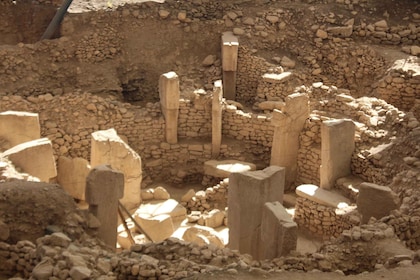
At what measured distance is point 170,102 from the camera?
1398 cm

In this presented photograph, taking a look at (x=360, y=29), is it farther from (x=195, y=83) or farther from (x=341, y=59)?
(x=195, y=83)

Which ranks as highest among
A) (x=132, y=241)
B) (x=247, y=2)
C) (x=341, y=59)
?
(x=247, y=2)

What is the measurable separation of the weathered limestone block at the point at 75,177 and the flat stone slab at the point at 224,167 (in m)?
2.91

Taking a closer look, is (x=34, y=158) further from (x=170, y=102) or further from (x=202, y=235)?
(x=170, y=102)

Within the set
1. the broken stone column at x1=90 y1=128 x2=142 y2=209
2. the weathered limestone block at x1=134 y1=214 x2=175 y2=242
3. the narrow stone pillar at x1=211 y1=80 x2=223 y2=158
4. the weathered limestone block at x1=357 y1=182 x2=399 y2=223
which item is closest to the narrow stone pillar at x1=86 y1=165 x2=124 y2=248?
the weathered limestone block at x1=134 y1=214 x2=175 y2=242

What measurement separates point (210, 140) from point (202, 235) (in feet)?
13.9

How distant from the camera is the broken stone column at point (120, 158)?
11727 millimetres

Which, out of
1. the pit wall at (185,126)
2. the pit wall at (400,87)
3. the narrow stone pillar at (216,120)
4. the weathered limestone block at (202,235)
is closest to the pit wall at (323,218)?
the pit wall at (185,126)

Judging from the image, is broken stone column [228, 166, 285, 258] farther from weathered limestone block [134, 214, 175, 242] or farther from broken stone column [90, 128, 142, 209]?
broken stone column [90, 128, 142, 209]

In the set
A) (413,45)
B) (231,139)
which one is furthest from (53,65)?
(413,45)

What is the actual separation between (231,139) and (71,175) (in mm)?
4069

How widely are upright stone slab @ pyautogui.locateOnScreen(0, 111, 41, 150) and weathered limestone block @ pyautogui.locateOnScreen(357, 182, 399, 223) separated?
6.19 metres

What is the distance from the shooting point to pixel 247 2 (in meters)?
17.2

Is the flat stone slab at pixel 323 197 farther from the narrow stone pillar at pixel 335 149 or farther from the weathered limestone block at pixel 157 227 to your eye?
the weathered limestone block at pixel 157 227
